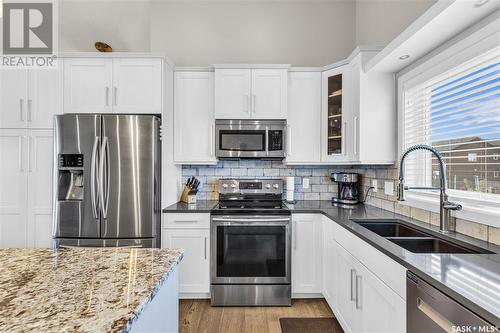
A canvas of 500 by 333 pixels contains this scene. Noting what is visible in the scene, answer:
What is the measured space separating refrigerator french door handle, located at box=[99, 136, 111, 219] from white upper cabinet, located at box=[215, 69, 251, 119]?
1.08 m

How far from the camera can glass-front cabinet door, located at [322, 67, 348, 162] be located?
9.02 ft

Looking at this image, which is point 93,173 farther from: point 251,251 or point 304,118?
point 304,118

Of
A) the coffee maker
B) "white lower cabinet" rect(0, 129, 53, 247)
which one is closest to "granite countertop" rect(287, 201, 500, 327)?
the coffee maker

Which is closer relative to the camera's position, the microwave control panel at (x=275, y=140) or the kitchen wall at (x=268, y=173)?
the microwave control panel at (x=275, y=140)

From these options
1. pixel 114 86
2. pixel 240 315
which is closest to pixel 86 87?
pixel 114 86

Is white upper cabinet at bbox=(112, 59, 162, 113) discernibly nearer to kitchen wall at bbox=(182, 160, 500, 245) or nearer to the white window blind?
kitchen wall at bbox=(182, 160, 500, 245)

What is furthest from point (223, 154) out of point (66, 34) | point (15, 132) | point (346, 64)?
point (66, 34)

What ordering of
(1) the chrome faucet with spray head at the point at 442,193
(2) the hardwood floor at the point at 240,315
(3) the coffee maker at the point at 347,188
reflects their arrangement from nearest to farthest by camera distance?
1. (1) the chrome faucet with spray head at the point at 442,193
2. (2) the hardwood floor at the point at 240,315
3. (3) the coffee maker at the point at 347,188

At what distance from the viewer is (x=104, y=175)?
249 centimetres

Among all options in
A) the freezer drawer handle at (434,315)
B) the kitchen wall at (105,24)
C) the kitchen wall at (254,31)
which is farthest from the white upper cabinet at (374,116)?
the kitchen wall at (105,24)

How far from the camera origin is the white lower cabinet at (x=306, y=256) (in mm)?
2670

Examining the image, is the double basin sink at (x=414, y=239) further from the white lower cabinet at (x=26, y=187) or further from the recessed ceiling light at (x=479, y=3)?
the white lower cabinet at (x=26, y=187)

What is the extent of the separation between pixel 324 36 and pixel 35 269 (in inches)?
134

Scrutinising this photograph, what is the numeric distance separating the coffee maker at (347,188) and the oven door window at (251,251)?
805mm
